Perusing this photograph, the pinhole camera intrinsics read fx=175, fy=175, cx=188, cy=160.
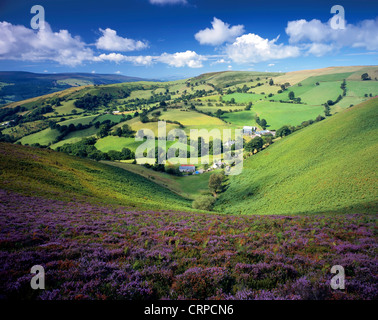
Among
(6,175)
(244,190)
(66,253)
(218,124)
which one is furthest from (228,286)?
(218,124)

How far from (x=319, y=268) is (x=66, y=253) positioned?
11659mm

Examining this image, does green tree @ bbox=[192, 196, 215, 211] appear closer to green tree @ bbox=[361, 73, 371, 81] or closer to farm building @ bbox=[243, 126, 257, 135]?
farm building @ bbox=[243, 126, 257, 135]

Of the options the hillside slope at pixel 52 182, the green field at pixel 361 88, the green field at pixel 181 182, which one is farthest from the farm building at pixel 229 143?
the green field at pixel 361 88

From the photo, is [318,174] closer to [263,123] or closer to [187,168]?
[187,168]

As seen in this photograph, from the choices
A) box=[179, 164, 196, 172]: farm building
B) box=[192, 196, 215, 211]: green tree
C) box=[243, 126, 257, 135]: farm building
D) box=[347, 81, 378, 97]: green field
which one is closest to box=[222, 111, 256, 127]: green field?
box=[243, 126, 257, 135]: farm building

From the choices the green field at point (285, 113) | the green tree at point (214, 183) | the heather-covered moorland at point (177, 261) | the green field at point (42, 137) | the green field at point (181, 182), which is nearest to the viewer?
the heather-covered moorland at point (177, 261)

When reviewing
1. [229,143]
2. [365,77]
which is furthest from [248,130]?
[365,77]

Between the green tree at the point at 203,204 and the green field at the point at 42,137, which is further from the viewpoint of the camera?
the green field at the point at 42,137

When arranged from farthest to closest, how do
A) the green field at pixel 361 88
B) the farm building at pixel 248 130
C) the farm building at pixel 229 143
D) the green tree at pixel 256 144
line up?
the green field at pixel 361 88 → the farm building at pixel 248 130 → the farm building at pixel 229 143 → the green tree at pixel 256 144

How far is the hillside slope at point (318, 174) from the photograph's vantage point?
32094 millimetres

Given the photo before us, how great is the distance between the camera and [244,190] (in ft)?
174

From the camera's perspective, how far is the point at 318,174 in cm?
4216

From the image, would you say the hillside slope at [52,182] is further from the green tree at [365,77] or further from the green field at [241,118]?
the green tree at [365,77]

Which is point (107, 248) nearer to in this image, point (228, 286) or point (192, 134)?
point (228, 286)
